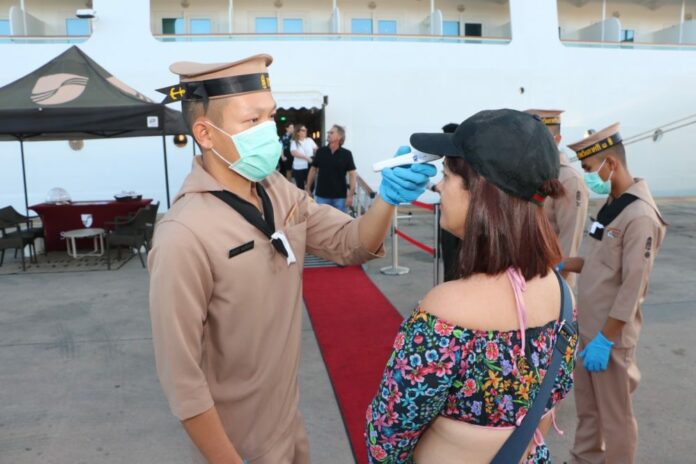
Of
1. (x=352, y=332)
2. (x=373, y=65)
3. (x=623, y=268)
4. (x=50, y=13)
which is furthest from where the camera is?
(x=50, y=13)

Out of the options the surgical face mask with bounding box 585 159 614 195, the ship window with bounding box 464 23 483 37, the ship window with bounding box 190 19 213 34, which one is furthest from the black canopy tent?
the ship window with bounding box 464 23 483 37

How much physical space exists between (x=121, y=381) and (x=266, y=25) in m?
13.6

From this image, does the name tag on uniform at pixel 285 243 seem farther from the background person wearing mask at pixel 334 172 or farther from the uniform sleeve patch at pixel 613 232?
the background person wearing mask at pixel 334 172

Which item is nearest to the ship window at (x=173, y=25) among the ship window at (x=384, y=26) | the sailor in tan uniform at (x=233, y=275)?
the ship window at (x=384, y=26)

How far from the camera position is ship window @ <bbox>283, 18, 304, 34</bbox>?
1562cm

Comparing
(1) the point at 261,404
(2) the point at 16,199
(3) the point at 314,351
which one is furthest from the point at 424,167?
(2) the point at 16,199

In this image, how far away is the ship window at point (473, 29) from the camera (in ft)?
54.4

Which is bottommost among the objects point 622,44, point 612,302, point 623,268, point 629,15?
point 612,302

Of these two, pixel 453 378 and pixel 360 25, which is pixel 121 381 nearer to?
pixel 453 378

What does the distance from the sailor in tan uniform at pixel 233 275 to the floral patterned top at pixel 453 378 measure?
0.51 metres

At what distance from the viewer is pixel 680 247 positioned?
372 inches

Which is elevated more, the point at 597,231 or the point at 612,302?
the point at 597,231

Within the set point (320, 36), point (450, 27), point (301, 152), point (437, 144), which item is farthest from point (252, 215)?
point (450, 27)

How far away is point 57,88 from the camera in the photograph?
7.78 meters
